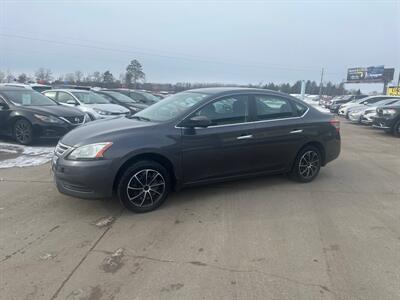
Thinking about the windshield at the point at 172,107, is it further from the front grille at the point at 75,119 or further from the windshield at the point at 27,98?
the windshield at the point at 27,98

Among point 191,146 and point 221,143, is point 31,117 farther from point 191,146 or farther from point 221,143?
point 221,143

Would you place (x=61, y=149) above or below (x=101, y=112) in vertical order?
above

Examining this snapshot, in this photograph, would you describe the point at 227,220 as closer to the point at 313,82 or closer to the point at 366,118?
the point at 366,118

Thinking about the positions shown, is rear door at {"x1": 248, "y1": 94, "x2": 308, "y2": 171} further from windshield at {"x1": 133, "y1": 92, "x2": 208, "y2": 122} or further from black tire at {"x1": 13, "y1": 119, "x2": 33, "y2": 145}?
black tire at {"x1": 13, "y1": 119, "x2": 33, "y2": 145}

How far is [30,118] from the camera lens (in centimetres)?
877

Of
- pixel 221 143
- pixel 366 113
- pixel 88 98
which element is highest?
pixel 88 98

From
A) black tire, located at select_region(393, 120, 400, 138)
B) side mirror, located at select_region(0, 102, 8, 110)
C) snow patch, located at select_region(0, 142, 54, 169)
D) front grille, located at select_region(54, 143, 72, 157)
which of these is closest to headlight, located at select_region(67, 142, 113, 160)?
front grille, located at select_region(54, 143, 72, 157)

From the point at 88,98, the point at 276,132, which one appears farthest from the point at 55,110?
the point at 276,132

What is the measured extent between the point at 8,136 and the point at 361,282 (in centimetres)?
909

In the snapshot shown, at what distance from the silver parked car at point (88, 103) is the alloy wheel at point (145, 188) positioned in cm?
742

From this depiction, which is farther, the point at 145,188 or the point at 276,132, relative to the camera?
the point at 276,132

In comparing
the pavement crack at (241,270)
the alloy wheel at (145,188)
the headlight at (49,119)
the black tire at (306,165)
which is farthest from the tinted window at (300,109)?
the headlight at (49,119)

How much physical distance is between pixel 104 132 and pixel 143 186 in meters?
0.87

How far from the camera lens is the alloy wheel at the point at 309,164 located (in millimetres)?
6148
